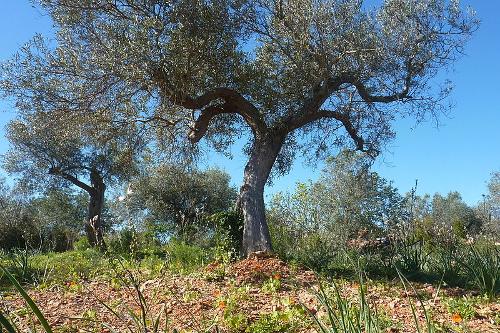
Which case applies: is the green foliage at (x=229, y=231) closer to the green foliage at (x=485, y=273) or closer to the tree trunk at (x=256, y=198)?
the tree trunk at (x=256, y=198)

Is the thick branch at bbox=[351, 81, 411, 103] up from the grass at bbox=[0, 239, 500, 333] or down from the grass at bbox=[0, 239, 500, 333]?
up

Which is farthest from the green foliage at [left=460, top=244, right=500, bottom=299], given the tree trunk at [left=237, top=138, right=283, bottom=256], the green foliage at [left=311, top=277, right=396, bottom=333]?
the green foliage at [left=311, top=277, right=396, bottom=333]

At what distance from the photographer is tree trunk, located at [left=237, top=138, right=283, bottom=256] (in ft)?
30.0

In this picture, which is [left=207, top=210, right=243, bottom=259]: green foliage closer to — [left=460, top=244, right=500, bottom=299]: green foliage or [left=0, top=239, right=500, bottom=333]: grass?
[left=0, top=239, right=500, bottom=333]: grass

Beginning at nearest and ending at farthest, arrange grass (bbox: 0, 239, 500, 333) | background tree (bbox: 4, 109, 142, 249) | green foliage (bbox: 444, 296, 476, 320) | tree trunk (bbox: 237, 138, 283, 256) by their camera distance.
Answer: grass (bbox: 0, 239, 500, 333) → green foliage (bbox: 444, 296, 476, 320) → tree trunk (bbox: 237, 138, 283, 256) → background tree (bbox: 4, 109, 142, 249)

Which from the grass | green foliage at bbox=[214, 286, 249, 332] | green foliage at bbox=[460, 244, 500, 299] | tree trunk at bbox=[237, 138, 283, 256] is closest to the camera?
the grass

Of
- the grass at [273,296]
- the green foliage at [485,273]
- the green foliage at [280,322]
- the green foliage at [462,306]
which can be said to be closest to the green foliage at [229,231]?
the grass at [273,296]

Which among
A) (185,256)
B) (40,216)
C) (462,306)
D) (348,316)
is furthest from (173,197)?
(348,316)

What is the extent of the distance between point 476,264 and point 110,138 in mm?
7244

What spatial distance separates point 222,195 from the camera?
2712cm

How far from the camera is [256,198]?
954cm

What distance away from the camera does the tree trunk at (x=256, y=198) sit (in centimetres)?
914

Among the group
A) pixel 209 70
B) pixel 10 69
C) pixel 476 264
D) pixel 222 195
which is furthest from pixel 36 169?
pixel 476 264

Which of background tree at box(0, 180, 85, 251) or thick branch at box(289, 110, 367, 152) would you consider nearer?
thick branch at box(289, 110, 367, 152)
